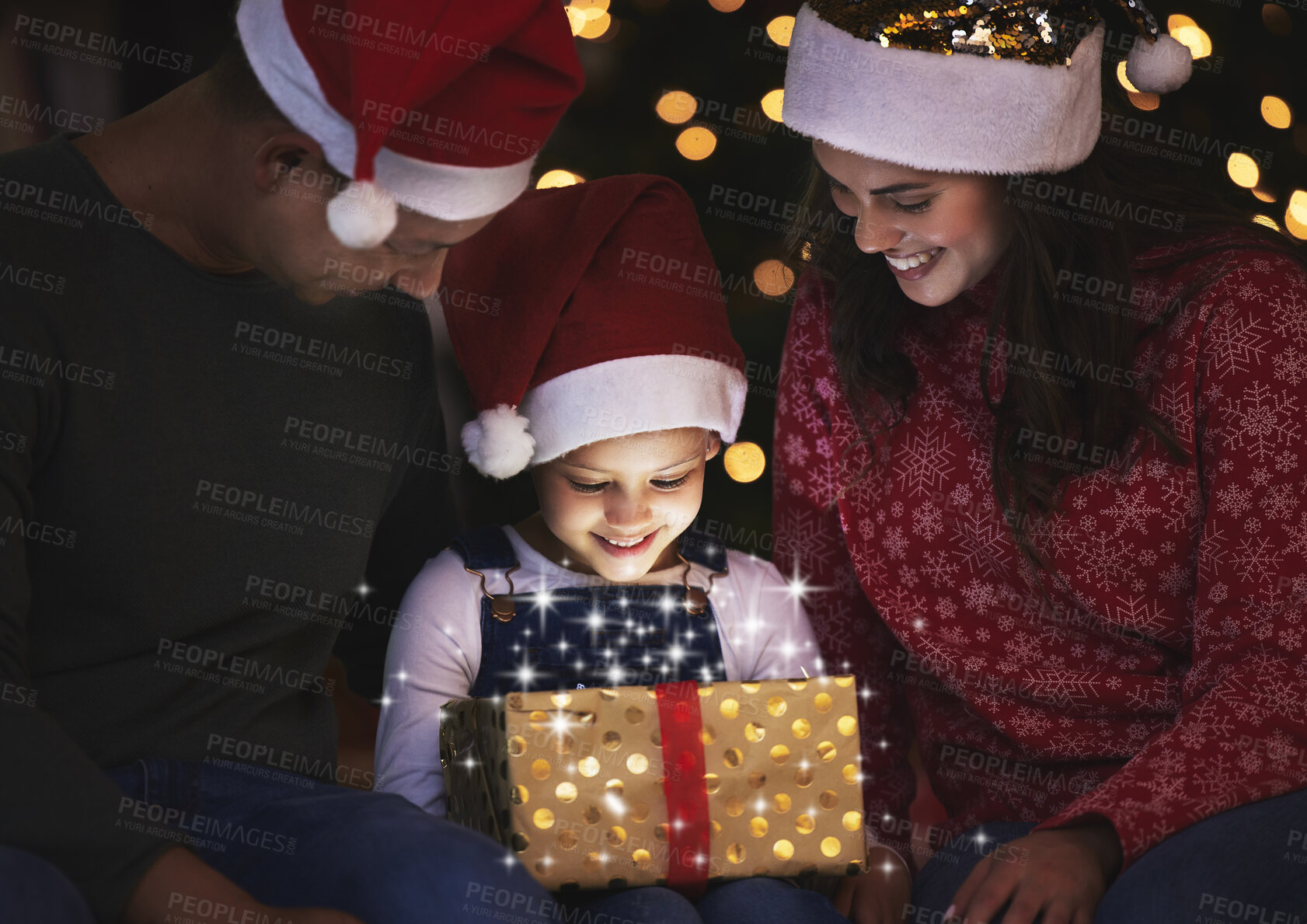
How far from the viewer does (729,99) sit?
61.0 inches

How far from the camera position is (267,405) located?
45.5 inches

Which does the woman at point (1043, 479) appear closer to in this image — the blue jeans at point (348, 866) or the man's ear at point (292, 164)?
the blue jeans at point (348, 866)

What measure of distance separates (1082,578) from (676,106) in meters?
0.79

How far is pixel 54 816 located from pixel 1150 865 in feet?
3.02

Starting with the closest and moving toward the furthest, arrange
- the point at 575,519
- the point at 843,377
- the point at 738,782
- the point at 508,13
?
the point at 508,13 < the point at 738,782 < the point at 575,519 < the point at 843,377

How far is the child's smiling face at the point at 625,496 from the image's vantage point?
1273 mm

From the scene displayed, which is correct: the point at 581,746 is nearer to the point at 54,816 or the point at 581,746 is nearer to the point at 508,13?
the point at 54,816

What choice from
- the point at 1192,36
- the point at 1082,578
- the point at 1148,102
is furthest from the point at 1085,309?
the point at 1192,36

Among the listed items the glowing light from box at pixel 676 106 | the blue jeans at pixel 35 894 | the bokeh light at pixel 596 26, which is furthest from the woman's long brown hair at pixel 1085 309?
the blue jeans at pixel 35 894

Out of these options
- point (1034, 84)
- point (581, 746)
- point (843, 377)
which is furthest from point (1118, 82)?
point (581, 746)

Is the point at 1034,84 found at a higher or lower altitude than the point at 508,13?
lower

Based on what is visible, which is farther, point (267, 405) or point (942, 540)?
point (942, 540)

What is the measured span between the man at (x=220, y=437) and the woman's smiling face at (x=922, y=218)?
342 mm

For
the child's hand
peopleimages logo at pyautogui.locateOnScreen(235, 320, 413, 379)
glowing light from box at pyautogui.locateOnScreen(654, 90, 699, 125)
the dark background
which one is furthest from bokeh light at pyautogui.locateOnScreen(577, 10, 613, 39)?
the child's hand
